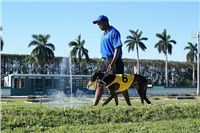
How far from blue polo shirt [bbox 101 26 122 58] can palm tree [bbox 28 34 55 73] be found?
52.8 m

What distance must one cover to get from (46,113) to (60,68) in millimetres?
52726

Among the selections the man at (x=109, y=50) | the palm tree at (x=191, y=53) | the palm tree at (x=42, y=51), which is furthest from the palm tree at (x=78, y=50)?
the man at (x=109, y=50)

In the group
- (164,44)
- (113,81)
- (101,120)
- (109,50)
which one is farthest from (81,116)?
(164,44)

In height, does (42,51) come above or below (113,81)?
above

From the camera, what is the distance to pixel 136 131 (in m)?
6.33

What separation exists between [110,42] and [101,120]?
1.92 m

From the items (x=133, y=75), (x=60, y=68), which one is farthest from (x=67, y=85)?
(x=133, y=75)

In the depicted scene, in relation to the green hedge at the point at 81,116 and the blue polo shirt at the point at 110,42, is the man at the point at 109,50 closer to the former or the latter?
the blue polo shirt at the point at 110,42

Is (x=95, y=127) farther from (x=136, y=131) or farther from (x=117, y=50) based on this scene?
(x=117, y=50)

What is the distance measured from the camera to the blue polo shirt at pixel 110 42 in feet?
27.6

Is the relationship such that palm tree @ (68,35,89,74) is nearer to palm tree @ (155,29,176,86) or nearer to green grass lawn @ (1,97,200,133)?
palm tree @ (155,29,176,86)

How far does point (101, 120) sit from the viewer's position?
23.0ft

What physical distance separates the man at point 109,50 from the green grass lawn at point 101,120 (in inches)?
40.2

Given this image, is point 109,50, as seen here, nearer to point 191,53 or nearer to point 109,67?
point 109,67
